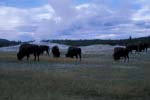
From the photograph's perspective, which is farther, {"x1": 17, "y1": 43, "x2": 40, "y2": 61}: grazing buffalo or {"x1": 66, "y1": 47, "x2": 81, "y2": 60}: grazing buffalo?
{"x1": 66, "y1": 47, "x2": 81, "y2": 60}: grazing buffalo

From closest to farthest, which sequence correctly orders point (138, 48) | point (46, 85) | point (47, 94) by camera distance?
1. point (47, 94)
2. point (46, 85)
3. point (138, 48)

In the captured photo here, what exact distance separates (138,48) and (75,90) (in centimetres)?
6249

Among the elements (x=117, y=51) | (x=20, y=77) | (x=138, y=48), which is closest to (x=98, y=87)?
(x=20, y=77)

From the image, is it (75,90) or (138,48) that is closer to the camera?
(75,90)

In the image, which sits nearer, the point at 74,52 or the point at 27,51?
the point at 27,51

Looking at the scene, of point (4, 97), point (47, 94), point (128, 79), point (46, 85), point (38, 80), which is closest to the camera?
point (4, 97)

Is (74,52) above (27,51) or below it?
below

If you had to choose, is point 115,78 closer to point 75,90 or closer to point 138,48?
point 75,90

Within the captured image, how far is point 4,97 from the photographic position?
19734 mm

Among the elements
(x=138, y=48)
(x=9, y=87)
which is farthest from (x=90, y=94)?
(x=138, y=48)

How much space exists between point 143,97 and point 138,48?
6306 centimetres

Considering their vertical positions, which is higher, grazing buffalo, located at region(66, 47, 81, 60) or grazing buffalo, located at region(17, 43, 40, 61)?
grazing buffalo, located at region(17, 43, 40, 61)

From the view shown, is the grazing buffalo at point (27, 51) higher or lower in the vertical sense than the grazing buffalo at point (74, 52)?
higher

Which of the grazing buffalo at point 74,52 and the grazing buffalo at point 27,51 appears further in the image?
the grazing buffalo at point 74,52
